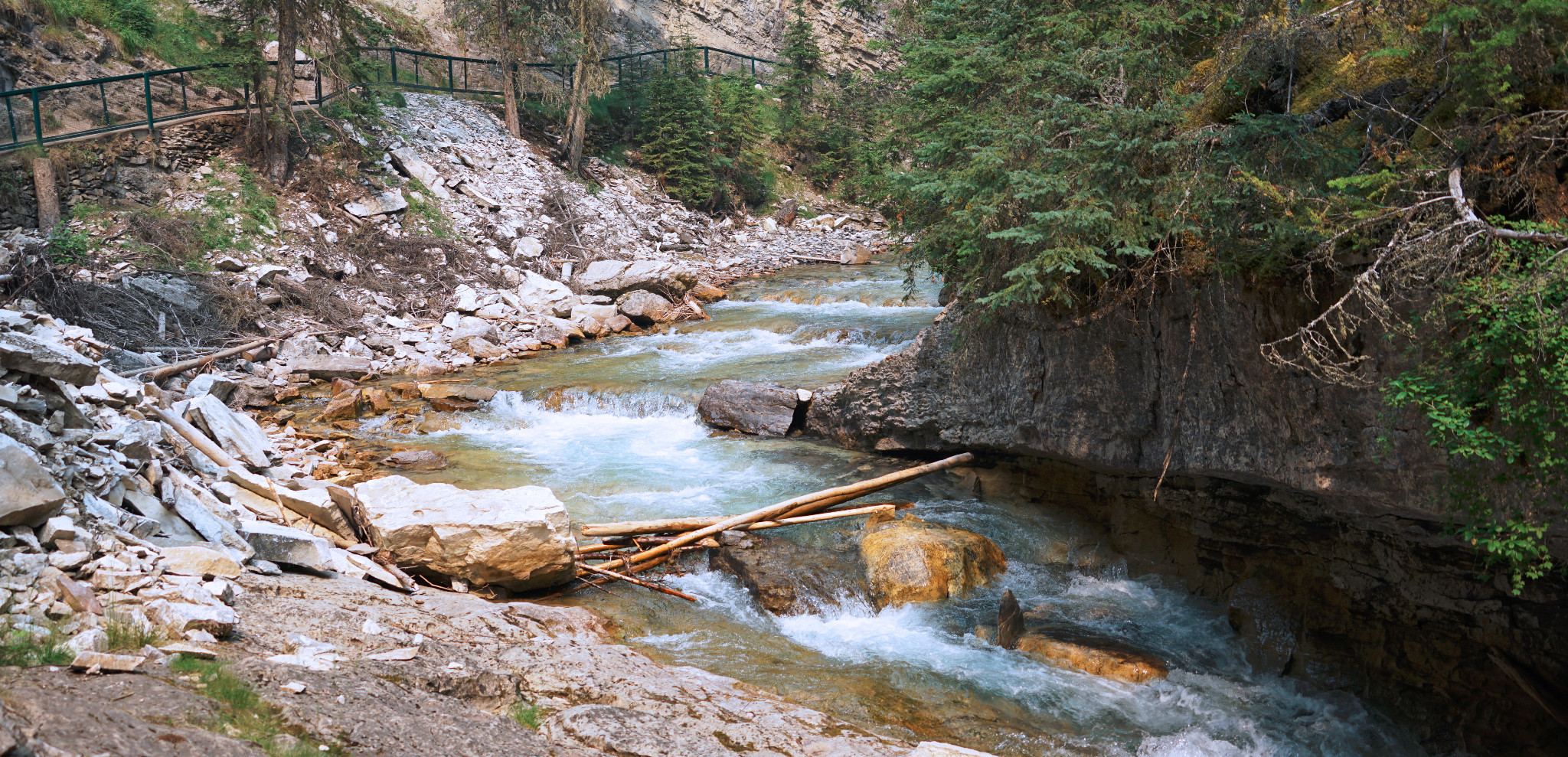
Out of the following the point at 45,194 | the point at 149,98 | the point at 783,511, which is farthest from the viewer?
the point at 149,98

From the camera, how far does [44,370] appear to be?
18.0 feet

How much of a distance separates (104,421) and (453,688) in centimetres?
388

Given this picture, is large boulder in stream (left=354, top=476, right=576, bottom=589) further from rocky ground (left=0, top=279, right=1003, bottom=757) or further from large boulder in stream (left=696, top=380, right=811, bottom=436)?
large boulder in stream (left=696, top=380, right=811, bottom=436)

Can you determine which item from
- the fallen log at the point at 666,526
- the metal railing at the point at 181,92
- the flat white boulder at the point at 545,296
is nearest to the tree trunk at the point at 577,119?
the metal railing at the point at 181,92

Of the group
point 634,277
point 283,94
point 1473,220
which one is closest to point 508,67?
point 283,94

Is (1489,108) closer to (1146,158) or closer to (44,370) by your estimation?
(1146,158)

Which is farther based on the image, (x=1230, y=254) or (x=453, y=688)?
(x=1230, y=254)

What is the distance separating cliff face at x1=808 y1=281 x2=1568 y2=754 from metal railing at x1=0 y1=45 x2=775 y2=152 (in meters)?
16.8

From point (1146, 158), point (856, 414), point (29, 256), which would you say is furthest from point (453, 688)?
point (29, 256)

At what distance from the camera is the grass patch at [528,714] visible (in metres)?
4.06

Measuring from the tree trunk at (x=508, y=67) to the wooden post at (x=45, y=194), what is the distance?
38.7ft

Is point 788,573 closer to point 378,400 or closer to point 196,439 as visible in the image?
point 196,439

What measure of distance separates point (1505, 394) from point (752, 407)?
836 cm

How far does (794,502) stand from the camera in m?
8.35
